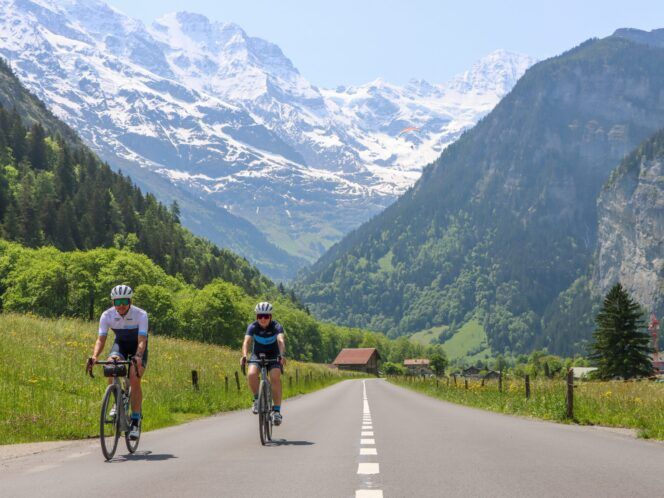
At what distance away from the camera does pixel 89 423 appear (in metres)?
17.6

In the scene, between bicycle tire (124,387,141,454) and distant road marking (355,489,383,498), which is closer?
distant road marking (355,489,383,498)

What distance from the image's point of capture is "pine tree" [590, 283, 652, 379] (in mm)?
66000

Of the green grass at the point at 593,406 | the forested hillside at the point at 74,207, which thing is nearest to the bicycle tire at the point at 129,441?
the green grass at the point at 593,406

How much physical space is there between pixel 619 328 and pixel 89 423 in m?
58.2

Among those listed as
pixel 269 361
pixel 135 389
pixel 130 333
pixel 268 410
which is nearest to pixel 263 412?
pixel 268 410

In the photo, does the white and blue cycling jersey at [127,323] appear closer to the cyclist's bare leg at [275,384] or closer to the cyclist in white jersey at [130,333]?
the cyclist in white jersey at [130,333]

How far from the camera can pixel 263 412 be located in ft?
48.4

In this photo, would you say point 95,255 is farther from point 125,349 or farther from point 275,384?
point 125,349

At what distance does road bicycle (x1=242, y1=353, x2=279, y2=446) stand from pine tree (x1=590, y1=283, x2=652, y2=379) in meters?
56.8

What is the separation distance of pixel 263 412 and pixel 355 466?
3.63 meters

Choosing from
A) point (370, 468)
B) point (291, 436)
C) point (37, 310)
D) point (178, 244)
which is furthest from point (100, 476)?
point (178, 244)

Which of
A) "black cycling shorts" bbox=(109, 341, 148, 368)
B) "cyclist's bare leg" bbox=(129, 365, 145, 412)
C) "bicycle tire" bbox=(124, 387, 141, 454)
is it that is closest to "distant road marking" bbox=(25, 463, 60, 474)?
"bicycle tire" bbox=(124, 387, 141, 454)

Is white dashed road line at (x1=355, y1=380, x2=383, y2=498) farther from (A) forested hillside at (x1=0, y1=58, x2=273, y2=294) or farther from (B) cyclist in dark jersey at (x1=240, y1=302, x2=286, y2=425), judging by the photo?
(A) forested hillside at (x1=0, y1=58, x2=273, y2=294)

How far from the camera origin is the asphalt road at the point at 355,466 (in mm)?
9375
